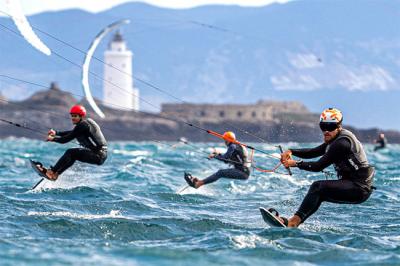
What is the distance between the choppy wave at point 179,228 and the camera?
43.5 ft

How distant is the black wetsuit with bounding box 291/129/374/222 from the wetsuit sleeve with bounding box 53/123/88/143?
6.20 metres

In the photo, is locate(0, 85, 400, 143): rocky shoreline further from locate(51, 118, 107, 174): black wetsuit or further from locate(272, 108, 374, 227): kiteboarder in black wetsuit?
locate(272, 108, 374, 227): kiteboarder in black wetsuit

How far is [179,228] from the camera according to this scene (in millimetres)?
16328

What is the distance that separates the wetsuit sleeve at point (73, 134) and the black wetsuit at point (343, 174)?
6.20 metres

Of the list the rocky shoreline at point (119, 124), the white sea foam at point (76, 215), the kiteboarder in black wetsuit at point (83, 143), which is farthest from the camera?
the rocky shoreline at point (119, 124)

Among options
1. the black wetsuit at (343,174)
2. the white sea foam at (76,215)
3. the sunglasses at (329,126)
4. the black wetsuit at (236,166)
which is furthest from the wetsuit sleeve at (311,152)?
the black wetsuit at (236,166)

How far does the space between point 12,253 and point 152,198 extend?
9549 mm

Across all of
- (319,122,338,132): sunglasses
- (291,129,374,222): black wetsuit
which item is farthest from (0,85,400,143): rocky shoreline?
(319,122,338,132): sunglasses

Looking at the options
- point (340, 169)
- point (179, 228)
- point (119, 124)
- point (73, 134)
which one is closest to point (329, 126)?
point (340, 169)

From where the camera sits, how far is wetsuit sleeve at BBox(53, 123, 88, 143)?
20188mm

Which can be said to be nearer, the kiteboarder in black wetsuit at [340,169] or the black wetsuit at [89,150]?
the kiteboarder in black wetsuit at [340,169]

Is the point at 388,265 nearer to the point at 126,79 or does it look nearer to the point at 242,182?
the point at 242,182

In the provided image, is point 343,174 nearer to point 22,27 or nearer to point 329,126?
point 329,126

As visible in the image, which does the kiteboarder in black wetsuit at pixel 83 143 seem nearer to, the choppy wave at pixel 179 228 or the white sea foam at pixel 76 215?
the choppy wave at pixel 179 228
